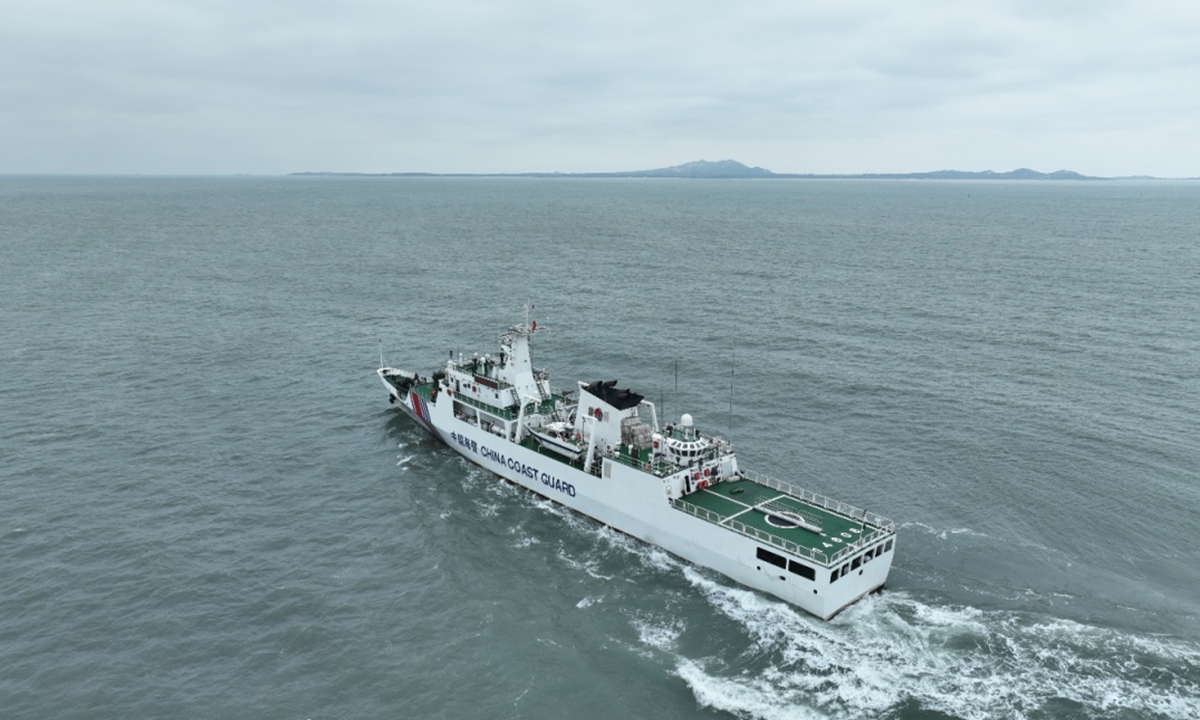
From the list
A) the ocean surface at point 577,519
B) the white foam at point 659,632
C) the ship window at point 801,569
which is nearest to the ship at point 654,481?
the ship window at point 801,569

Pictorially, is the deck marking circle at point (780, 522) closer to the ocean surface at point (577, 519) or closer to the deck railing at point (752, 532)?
the deck railing at point (752, 532)

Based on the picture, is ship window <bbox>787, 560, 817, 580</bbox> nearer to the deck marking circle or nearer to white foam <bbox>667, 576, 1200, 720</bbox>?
white foam <bbox>667, 576, 1200, 720</bbox>

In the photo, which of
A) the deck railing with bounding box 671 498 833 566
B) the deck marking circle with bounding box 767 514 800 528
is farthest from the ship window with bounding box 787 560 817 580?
the deck marking circle with bounding box 767 514 800 528

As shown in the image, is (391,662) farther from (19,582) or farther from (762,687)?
(19,582)

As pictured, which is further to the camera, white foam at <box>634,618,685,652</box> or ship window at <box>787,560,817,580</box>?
ship window at <box>787,560,817,580</box>

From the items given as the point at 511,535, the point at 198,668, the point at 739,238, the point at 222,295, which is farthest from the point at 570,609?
the point at 739,238

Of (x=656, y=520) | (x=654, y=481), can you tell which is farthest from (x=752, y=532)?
(x=654, y=481)
